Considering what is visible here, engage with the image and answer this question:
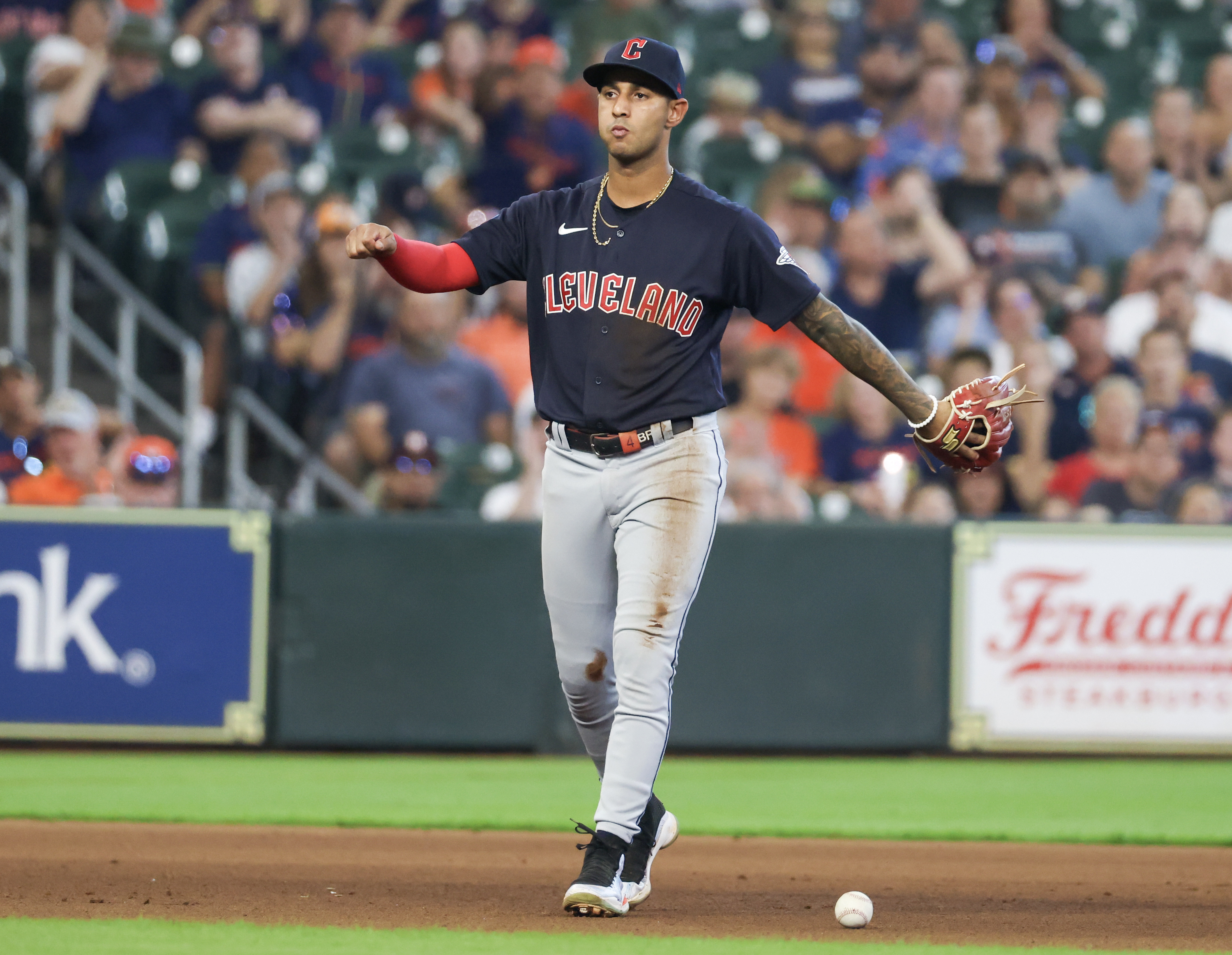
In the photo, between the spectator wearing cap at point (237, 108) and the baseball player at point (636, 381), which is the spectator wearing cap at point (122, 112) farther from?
the baseball player at point (636, 381)

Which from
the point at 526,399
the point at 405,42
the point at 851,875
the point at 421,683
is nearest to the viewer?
the point at 851,875

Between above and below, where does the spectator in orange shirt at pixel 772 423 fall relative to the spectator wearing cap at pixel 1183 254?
below

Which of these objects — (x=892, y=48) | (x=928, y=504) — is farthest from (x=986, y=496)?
(x=892, y=48)

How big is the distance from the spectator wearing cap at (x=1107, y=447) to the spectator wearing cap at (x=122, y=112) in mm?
5879

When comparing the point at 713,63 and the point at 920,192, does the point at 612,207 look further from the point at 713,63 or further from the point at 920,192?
the point at 713,63

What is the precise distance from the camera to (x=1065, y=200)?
11.6 metres

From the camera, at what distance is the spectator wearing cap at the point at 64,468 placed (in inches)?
336

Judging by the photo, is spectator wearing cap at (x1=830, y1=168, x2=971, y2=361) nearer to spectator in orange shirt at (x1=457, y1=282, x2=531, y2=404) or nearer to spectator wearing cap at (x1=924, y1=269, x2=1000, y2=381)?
spectator wearing cap at (x1=924, y1=269, x2=1000, y2=381)

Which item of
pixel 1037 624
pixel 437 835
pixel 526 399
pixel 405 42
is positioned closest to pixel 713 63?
pixel 405 42

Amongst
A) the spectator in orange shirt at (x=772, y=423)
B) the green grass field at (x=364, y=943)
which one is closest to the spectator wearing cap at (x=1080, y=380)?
the spectator in orange shirt at (x=772, y=423)

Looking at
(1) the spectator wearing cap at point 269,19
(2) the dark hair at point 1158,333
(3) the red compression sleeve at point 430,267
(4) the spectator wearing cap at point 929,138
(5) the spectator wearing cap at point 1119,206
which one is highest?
(1) the spectator wearing cap at point 269,19

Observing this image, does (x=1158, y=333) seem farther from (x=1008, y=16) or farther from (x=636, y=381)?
(x=636, y=381)

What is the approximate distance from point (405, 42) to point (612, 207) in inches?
344

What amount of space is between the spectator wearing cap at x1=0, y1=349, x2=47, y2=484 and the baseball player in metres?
4.81
